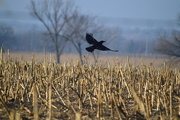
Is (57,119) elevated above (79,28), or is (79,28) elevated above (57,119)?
(79,28)

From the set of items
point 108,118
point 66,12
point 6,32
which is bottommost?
point 108,118

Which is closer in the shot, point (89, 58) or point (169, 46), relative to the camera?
point (89, 58)

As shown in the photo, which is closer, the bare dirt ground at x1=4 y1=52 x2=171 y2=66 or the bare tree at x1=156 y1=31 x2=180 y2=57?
the bare dirt ground at x1=4 y1=52 x2=171 y2=66

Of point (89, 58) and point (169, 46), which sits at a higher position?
point (169, 46)

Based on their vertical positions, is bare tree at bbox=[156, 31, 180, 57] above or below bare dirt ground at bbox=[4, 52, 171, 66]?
above

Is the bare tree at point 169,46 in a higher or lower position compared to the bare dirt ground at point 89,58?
higher

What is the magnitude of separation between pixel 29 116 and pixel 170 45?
2131 cm

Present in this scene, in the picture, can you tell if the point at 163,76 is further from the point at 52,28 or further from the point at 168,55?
the point at 52,28

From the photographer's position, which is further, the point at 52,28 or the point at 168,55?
the point at 52,28

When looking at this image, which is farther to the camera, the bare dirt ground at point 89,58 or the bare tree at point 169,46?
the bare tree at point 169,46

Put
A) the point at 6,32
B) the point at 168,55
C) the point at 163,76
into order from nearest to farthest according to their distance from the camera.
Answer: the point at 163,76
the point at 168,55
the point at 6,32

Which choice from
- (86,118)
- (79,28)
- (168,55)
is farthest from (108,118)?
(79,28)

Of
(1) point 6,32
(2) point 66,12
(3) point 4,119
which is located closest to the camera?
(3) point 4,119

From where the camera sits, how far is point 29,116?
3393 mm
